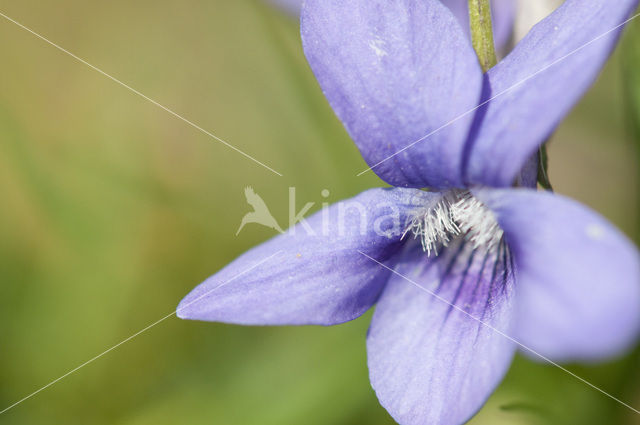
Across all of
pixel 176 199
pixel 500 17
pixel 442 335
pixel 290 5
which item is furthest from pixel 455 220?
pixel 176 199

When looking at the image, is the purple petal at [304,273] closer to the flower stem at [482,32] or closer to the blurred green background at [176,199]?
the flower stem at [482,32]

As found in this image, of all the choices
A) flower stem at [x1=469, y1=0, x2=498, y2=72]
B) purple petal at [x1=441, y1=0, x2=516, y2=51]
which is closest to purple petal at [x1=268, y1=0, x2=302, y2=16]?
purple petal at [x1=441, y1=0, x2=516, y2=51]

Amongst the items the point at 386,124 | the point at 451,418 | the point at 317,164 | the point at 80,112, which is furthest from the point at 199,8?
the point at 451,418

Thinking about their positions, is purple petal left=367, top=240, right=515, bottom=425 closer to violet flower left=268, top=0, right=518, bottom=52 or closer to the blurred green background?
the blurred green background

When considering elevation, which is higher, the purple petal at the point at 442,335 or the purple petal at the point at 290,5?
the purple petal at the point at 290,5

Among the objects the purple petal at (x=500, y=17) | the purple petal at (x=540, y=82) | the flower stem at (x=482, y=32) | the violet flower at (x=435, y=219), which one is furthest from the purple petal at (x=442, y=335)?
the purple petal at (x=500, y=17)

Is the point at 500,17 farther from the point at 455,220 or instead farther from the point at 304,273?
the point at 304,273
